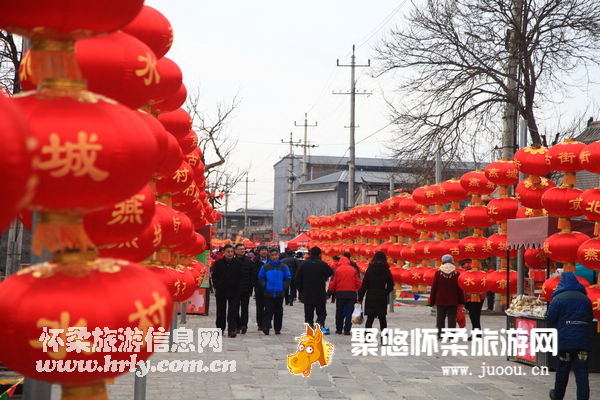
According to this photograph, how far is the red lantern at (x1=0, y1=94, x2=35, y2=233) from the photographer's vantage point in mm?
2396

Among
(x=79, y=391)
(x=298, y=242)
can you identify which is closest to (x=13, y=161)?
(x=79, y=391)

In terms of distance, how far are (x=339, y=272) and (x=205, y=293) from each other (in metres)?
5.92

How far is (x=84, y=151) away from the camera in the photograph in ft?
10.5

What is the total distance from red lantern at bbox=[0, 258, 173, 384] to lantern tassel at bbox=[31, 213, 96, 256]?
0.29 ft

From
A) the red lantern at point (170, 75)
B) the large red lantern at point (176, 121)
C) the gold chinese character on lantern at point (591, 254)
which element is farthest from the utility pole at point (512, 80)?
the red lantern at point (170, 75)

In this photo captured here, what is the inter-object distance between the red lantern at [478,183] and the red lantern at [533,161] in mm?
3387

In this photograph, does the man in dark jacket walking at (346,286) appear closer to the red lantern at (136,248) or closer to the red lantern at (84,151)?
the red lantern at (136,248)

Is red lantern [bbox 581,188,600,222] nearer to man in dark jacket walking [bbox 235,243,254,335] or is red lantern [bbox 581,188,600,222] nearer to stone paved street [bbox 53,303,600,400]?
stone paved street [bbox 53,303,600,400]

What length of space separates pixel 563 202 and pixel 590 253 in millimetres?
1526

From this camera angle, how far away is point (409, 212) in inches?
893

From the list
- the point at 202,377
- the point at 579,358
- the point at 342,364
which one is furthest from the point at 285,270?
the point at 579,358

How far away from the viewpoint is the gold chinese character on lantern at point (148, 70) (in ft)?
14.7

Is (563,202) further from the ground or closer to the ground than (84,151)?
further from the ground

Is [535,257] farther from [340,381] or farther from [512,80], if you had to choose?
[512,80]
